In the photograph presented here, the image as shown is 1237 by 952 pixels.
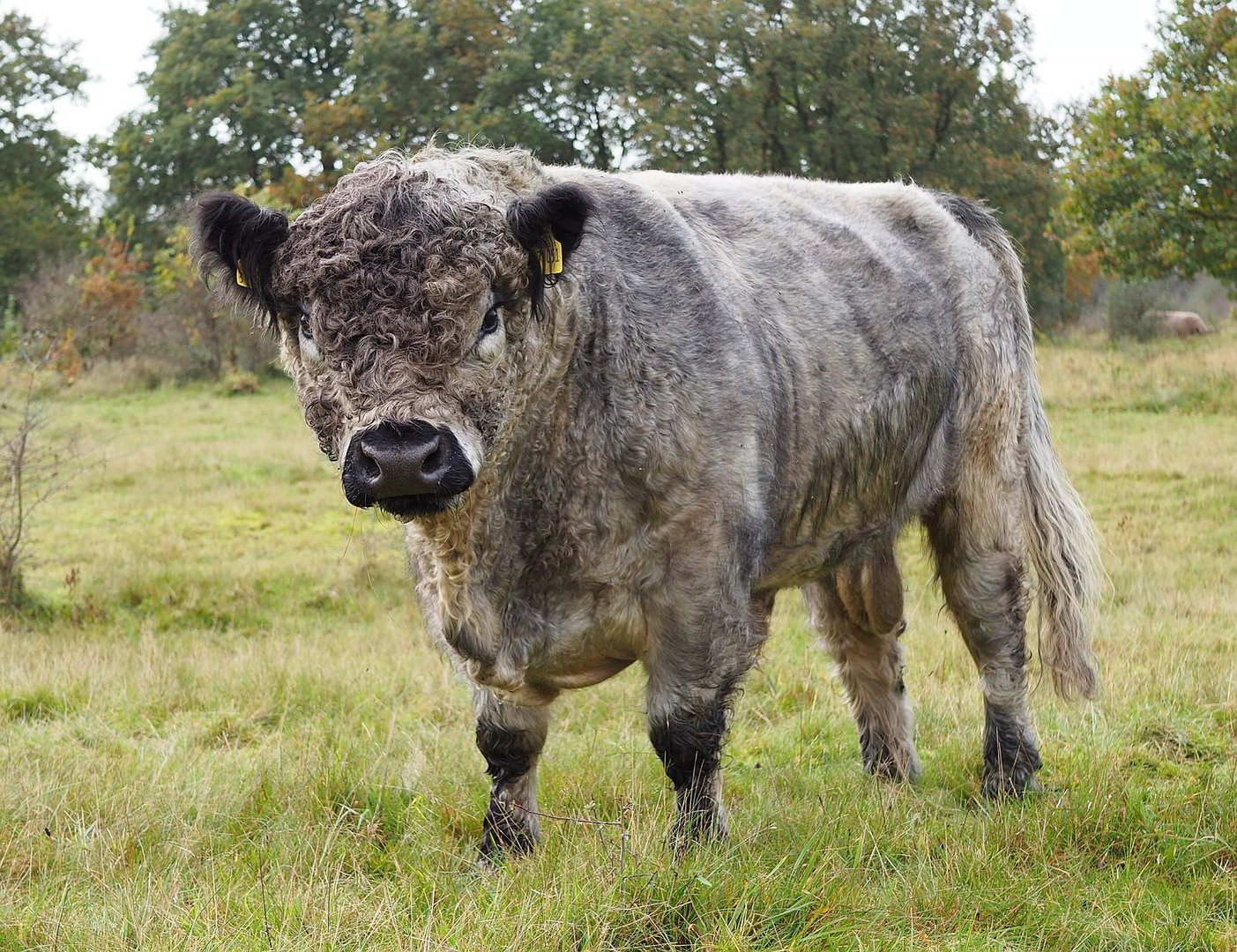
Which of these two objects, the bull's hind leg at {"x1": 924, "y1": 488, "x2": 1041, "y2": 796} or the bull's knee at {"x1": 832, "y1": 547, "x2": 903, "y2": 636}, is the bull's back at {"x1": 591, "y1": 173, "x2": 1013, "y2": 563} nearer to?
the bull's hind leg at {"x1": 924, "y1": 488, "x2": 1041, "y2": 796}

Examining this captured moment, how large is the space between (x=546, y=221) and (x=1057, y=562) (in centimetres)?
340

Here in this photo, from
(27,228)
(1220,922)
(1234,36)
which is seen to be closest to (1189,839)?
(1220,922)

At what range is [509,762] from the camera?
4387 millimetres

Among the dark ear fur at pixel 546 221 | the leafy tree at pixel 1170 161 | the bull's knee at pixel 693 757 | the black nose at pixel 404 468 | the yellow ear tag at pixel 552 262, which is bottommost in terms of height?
the bull's knee at pixel 693 757

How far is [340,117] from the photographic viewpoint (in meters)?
22.0

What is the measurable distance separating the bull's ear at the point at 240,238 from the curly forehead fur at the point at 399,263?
79 millimetres

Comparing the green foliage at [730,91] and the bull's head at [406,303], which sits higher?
the green foliage at [730,91]

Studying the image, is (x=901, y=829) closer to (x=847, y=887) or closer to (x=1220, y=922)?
(x=847, y=887)

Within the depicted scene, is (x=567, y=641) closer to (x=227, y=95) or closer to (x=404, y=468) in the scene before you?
(x=404, y=468)

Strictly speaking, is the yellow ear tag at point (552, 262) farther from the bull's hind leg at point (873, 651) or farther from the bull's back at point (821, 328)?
the bull's hind leg at point (873, 651)

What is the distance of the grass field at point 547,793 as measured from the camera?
326 cm

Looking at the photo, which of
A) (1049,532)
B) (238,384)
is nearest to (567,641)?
(1049,532)

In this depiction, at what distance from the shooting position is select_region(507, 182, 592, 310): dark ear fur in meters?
3.45

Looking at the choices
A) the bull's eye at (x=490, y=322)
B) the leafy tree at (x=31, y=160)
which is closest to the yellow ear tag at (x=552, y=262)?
the bull's eye at (x=490, y=322)
